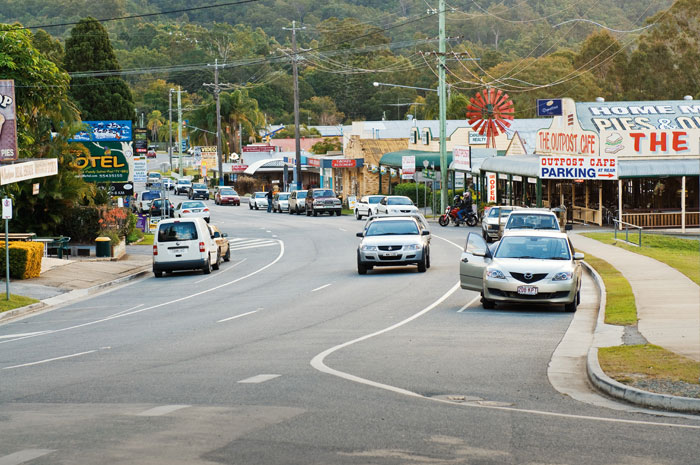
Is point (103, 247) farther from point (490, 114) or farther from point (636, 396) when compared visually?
point (490, 114)

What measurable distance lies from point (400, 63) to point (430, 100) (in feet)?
58.3

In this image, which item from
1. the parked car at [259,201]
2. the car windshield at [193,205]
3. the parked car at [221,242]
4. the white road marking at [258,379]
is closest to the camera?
the white road marking at [258,379]

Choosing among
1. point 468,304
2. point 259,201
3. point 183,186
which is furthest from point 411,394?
point 183,186

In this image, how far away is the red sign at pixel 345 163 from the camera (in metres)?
84.7

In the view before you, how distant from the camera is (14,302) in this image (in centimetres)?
2655

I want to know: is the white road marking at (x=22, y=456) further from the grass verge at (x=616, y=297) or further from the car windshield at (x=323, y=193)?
the car windshield at (x=323, y=193)

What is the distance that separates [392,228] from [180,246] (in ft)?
24.0

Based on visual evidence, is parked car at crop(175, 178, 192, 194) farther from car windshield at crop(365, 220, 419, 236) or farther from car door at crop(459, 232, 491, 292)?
car door at crop(459, 232, 491, 292)

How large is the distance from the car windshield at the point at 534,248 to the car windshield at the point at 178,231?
14.0 meters

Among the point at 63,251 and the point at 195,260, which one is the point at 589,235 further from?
the point at 63,251

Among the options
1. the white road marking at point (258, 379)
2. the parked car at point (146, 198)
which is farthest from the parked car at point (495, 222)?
the parked car at point (146, 198)

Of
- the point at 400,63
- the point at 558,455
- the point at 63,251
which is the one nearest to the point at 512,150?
the point at 63,251

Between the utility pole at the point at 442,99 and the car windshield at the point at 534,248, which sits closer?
the car windshield at the point at 534,248

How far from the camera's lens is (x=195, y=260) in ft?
112
